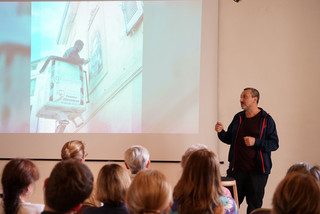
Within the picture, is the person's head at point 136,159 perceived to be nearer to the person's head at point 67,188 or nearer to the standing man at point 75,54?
the person's head at point 67,188

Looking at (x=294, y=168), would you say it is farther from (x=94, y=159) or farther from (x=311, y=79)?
(x=94, y=159)

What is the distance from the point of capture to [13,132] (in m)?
4.44

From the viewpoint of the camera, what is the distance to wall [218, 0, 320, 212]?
3.99 m

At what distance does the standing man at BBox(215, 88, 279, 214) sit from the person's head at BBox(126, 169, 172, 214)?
1937 millimetres

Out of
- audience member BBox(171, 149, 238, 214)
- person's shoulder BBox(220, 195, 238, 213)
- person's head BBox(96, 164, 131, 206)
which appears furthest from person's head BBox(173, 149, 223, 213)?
person's head BBox(96, 164, 131, 206)

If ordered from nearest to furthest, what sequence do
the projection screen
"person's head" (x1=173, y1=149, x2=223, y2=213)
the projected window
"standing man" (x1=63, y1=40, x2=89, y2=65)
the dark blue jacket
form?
"person's head" (x1=173, y1=149, x2=223, y2=213) → the dark blue jacket → the projection screen → the projected window → "standing man" (x1=63, y1=40, x2=89, y2=65)

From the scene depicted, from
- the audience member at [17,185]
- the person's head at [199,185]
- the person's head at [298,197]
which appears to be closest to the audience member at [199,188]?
the person's head at [199,185]

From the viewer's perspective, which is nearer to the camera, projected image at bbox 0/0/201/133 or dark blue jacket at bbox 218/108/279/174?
dark blue jacket at bbox 218/108/279/174

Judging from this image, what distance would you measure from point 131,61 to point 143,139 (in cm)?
94

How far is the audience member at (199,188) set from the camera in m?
1.68

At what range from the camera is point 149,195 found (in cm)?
147

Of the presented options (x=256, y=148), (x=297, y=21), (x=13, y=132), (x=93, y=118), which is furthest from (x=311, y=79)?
(x=13, y=132)

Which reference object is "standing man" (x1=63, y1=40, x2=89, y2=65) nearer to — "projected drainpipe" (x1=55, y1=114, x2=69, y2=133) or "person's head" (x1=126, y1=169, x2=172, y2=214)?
"projected drainpipe" (x1=55, y1=114, x2=69, y2=133)

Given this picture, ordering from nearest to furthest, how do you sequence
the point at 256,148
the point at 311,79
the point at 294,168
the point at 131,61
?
the point at 294,168 → the point at 256,148 → the point at 311,79 → the point at 131,61
